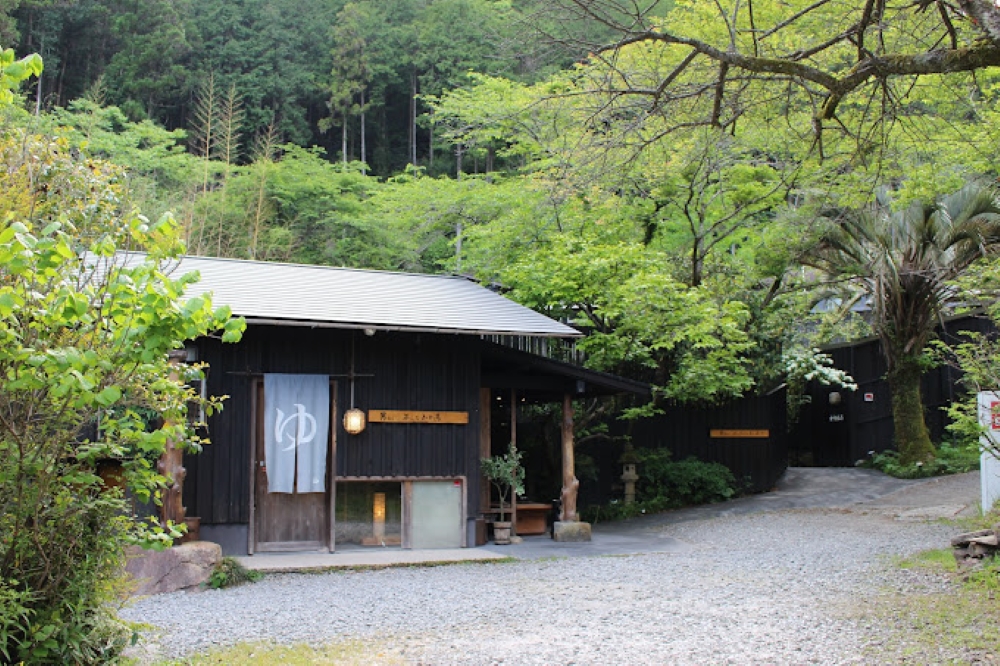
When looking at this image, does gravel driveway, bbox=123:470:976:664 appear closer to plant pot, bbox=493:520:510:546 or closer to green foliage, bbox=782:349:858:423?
plant pot, bbox=493:520:510:546

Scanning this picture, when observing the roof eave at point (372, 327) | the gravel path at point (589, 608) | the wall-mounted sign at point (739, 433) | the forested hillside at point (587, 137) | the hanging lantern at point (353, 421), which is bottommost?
the gravel path at point (589, 608)

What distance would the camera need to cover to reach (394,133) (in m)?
36.0

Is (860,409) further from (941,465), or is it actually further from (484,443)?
(484,443)

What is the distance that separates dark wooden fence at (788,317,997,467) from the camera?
2067 cm

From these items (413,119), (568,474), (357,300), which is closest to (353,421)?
(357,300)

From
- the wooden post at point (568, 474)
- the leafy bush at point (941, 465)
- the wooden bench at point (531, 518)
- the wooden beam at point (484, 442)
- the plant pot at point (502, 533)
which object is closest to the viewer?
the plant pot at point (502, 533)

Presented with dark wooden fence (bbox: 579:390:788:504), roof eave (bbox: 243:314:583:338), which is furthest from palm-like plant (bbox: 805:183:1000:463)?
roof eave (bbox: 243:314:583:338)

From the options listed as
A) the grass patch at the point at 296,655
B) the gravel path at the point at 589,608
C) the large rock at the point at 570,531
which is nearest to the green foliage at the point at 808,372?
the large rock at the point at 570,531

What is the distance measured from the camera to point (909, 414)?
61.7ft

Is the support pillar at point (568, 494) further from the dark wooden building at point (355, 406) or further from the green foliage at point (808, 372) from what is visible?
the green foliage at point (808, 372)

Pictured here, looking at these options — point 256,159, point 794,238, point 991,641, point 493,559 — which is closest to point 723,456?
point 794,238

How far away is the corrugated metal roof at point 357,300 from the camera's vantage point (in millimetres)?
10602

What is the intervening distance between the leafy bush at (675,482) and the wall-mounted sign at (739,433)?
0.86 metres

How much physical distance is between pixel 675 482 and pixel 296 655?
11908 mm
